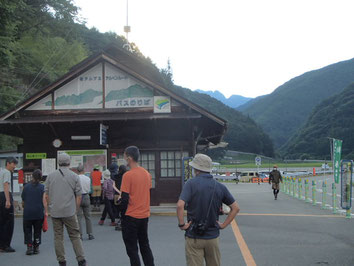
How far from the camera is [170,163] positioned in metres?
15.4

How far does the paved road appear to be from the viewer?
7.28 m

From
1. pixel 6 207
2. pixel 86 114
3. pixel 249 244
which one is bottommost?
pixel 249 244

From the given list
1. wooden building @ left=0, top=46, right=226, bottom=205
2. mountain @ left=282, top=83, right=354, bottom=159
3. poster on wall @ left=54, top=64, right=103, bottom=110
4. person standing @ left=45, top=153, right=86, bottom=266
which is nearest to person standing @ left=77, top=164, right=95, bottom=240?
person standing @ left=45, top=153, right=86, bottom=266

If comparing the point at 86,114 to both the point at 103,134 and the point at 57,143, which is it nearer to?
the point at 103,134

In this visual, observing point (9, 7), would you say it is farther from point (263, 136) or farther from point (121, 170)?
point (263, 136)

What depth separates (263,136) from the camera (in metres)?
137

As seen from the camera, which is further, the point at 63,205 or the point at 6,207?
the point at 6,207

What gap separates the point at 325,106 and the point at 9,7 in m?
127

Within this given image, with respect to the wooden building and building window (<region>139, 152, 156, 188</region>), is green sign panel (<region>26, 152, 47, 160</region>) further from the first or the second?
building window (<region>139, 152, 156, 188</region>)

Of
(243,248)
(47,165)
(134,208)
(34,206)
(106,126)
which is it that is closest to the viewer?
(134,208)

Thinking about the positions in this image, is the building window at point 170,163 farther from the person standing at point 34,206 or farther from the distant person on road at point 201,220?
the distant person on road at point 201,220

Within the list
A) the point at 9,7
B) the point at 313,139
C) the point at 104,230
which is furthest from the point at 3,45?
the point at 313,139

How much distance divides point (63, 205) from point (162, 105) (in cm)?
902

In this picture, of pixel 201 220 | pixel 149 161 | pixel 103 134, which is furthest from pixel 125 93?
pixel 201 220
